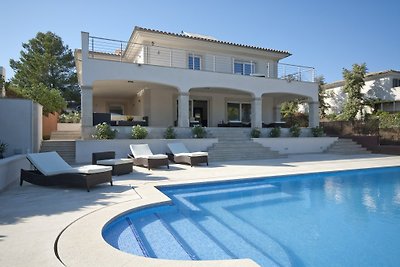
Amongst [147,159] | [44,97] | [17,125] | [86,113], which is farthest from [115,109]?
[147,159]

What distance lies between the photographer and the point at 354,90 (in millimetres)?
32281

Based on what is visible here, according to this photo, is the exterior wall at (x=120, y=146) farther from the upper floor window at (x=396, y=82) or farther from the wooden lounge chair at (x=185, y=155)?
the upper floor window at (x=396, y=82)

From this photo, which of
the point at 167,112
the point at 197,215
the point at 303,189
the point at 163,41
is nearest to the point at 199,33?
the point at 163,41

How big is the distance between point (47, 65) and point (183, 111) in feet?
94.8

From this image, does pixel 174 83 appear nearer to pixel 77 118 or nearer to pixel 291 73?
pixel 291 73

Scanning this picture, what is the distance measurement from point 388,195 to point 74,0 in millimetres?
13049

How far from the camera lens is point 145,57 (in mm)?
18188

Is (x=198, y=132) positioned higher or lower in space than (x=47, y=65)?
lower

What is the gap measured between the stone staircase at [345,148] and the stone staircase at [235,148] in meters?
5.12

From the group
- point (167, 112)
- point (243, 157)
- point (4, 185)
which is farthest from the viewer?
point (167, 112)

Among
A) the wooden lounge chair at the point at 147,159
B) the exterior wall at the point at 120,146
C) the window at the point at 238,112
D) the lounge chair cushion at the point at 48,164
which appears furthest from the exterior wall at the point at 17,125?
the window at the point at 238,112

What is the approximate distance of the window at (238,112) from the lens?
23.3 metres

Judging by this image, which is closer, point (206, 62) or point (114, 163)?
point (114, 163)

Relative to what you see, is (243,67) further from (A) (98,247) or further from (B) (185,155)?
(A) (98,247)
